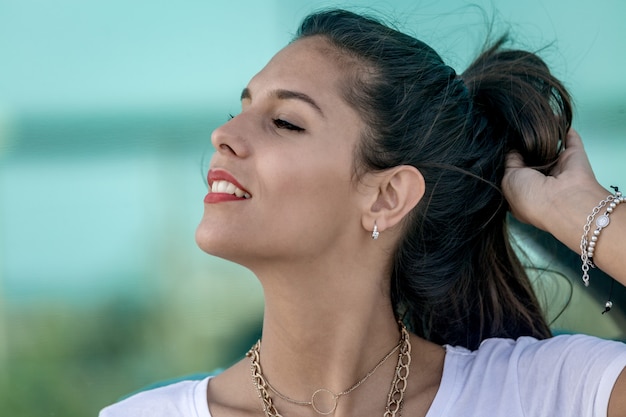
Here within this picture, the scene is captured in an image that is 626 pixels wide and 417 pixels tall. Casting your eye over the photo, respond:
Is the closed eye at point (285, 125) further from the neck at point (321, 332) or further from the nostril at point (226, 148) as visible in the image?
the neck at point (321, 332)

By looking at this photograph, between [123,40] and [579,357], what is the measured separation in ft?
4.87

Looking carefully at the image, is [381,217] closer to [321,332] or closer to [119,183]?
[321,332]

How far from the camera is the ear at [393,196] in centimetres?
191

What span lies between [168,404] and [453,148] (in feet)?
2.89

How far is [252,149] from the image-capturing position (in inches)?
71.6

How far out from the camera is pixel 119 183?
8.05 feet

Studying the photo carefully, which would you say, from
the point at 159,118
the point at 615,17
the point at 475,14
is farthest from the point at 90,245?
the point at 615,17

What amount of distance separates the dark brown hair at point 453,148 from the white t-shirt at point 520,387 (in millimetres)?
215

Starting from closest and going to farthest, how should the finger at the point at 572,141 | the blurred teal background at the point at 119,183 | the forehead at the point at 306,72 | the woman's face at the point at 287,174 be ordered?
1. the woman's face at the point at 287,174
2. the forehead at the point at 306,72
3. the finger at the point at 572,141
4. the blurred teal background at the point at 119,183

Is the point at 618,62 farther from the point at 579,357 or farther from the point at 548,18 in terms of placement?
the point at 579,357

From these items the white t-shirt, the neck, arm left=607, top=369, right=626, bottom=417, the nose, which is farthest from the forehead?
arm left=607, top=369, right=626, bottom=417

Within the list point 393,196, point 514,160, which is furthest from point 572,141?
point 393,196

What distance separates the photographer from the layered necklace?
1937 mm

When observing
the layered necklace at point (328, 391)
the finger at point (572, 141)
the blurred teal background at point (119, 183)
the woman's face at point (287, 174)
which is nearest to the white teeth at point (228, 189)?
the woman's face at point (287, 174)
